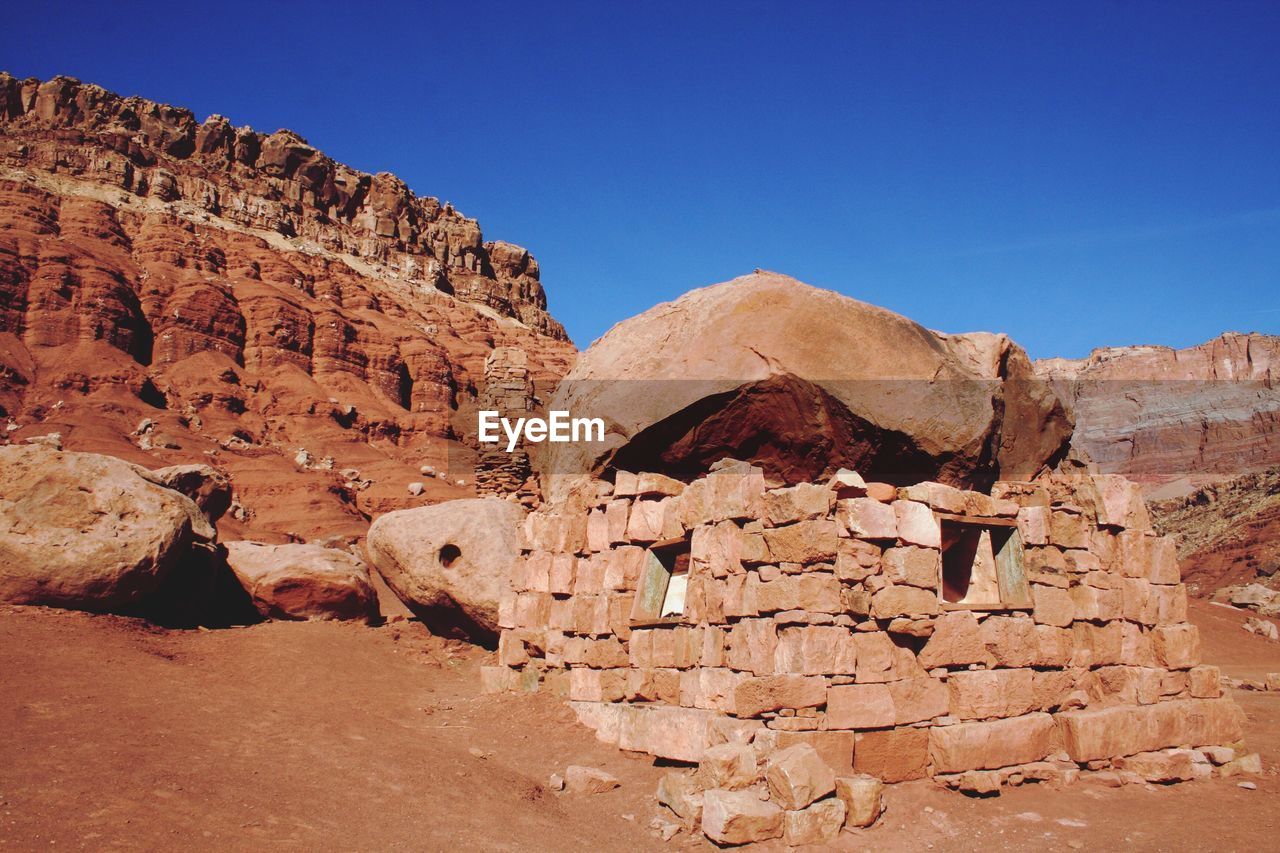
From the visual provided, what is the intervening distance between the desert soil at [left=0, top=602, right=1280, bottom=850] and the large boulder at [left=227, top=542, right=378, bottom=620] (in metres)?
2.38

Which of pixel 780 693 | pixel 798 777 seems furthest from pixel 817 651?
pixel 798 777

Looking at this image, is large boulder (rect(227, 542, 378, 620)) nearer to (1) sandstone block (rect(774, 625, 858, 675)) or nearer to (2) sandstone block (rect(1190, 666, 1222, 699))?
(1) sandstone block (rect(774, 625, 858, 675))

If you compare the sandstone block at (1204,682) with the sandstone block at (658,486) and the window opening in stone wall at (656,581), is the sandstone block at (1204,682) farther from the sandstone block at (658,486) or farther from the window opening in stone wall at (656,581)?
the sandstone block at (658,486)

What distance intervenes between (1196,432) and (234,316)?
5984 centimetres

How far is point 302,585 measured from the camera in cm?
1220

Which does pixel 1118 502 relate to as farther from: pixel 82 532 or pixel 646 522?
pixel 82 532

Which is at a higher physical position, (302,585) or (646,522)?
(646,522)

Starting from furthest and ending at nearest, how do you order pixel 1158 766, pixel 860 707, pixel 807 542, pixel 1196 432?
pixel 1196 432
pixel 1158 766
pixel 807 542
pixel 860 707

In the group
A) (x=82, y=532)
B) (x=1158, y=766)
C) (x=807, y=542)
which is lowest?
(x=1158, y=766)

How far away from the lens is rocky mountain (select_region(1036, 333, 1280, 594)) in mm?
38625

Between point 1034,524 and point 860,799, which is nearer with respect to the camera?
point 860,799

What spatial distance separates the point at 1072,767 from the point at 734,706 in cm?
306

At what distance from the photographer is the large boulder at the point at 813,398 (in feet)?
24.9

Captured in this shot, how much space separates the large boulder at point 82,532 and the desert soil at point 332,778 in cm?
31
